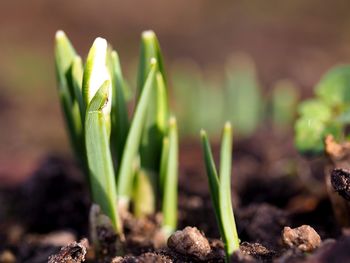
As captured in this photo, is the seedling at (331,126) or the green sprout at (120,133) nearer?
the green sprout at (120,133)

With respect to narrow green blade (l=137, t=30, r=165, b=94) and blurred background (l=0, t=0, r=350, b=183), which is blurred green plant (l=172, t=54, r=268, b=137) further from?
narrow green blade (l=137, t=30, r=165, b=94)

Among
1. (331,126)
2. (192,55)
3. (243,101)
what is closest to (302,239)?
(331,126)

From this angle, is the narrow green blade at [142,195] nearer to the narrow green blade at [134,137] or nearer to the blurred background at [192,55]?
the narrow green blade at [134,137]

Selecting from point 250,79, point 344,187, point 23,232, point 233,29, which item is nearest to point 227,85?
point 250,79

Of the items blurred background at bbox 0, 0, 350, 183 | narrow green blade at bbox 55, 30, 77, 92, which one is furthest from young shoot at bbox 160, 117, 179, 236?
blurred background at bbox 0, 0, 350, 183

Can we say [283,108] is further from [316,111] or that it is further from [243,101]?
[316,111]

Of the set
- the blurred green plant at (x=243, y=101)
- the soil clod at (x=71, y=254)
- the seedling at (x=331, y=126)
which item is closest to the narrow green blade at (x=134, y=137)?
the soil clod at (x=71, y=254)
